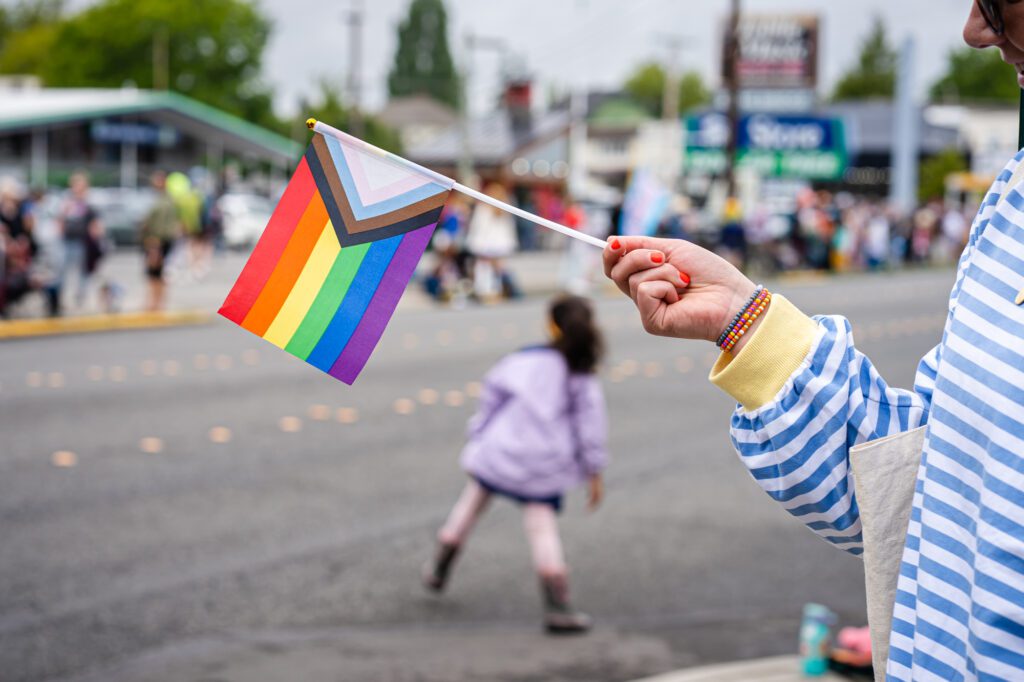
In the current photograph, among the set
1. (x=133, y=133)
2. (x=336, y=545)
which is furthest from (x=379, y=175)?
(x=133, y=133)

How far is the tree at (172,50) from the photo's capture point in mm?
76938

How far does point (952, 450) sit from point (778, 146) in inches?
1347

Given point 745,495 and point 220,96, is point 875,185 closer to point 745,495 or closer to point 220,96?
point 220,96

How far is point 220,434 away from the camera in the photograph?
8938 millimetres

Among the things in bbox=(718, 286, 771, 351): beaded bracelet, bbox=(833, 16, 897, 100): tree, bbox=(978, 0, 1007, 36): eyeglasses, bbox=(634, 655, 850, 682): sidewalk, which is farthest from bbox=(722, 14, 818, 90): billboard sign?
bbox=(833, 16, 897, 100): tree

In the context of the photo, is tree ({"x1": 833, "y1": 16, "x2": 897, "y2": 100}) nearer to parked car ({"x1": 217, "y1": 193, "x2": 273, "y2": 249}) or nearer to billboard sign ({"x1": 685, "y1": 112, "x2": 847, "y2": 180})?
billboard sign ({"x1": 685, "y1": 112, "x2": 847, "y2": 180})

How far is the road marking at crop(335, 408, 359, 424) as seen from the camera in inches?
377

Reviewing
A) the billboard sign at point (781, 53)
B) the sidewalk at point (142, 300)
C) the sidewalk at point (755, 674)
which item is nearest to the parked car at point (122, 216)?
the sidewalk at point (142, 300)

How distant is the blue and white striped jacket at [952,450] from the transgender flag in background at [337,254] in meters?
0.79

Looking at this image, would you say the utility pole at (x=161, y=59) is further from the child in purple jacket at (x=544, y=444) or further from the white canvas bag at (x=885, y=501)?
the white canvas bag at (x=885, y=501)

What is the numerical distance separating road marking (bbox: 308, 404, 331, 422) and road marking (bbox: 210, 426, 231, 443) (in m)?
0.76

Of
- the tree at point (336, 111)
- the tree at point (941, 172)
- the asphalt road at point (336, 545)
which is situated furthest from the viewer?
the tree at point (336, 111)

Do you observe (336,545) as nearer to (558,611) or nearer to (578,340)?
(558,611)

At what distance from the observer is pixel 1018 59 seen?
60.2 inches
